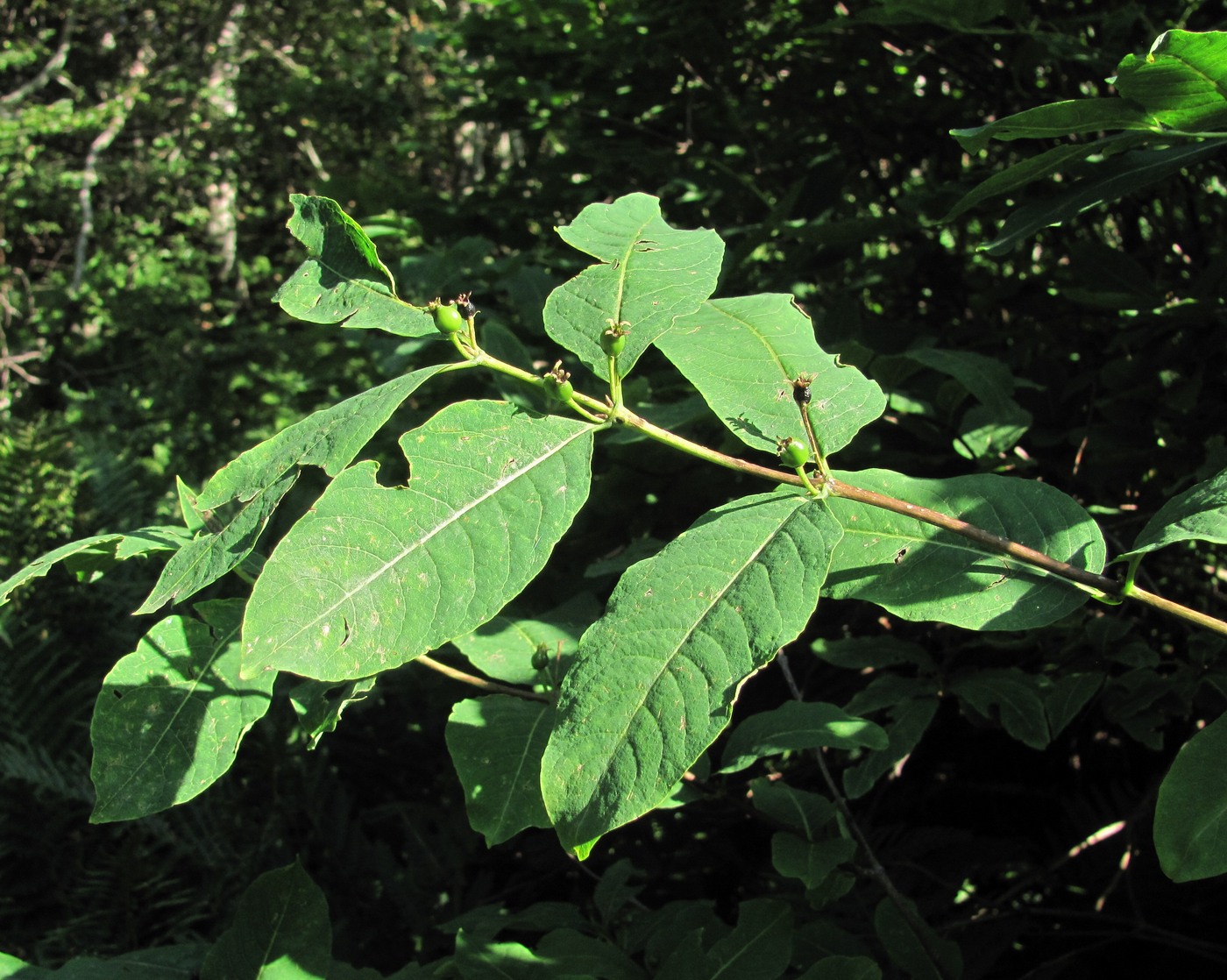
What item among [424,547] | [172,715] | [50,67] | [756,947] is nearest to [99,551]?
[172,715]

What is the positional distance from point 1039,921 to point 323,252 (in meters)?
2.06

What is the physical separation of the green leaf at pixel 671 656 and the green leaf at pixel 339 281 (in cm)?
35

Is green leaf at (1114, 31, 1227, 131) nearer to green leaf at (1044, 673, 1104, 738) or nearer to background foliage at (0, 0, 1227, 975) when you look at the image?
background foliage at (0, 0, 1227, 975)

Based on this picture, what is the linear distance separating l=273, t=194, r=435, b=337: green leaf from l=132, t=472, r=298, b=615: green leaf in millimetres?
188

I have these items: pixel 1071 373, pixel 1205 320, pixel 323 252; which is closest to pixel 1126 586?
pixel 323 252

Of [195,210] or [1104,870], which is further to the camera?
[195,210]

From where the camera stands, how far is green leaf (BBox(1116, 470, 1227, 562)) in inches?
→ 33.0

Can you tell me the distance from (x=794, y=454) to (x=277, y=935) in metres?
0.83

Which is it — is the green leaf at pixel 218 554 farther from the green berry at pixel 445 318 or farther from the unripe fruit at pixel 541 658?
the unripe fruit at pixel 541 658

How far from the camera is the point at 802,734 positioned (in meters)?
1.22

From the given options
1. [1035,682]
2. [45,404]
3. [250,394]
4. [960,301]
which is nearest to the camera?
[1035,682]

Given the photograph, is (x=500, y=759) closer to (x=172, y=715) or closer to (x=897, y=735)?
(x=172, y=715)

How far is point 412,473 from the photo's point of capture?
85cm

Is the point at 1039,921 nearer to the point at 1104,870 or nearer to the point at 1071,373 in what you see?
the point at 1104,870
